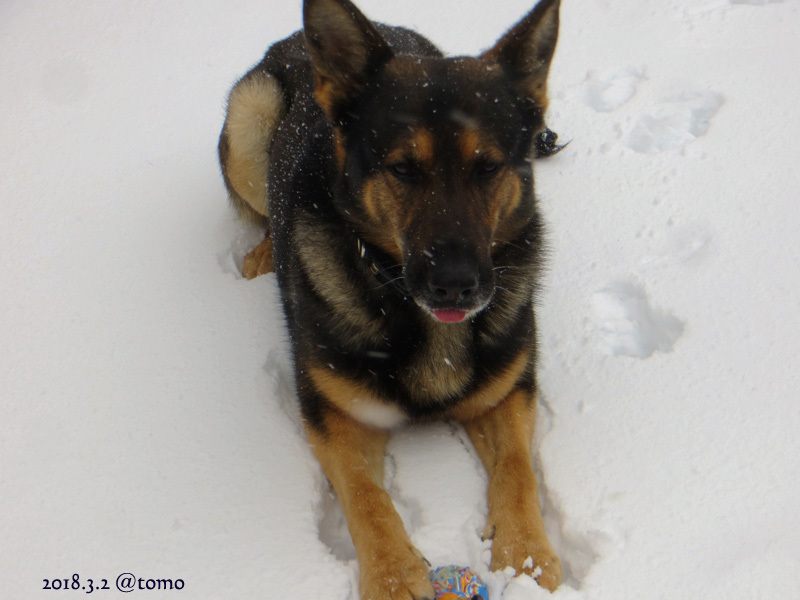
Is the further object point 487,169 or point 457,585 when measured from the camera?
point 487,169

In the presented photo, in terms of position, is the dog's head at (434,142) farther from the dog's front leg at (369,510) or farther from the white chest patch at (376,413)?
the dog's front leg at (369,510)

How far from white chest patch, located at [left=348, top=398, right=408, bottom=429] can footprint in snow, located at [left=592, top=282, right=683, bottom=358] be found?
1.11 meters

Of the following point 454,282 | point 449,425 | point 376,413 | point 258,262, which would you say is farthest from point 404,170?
point 258,262

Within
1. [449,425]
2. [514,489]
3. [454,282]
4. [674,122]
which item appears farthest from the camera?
[674,122]

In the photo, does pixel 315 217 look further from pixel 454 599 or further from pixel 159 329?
pixel 454 599

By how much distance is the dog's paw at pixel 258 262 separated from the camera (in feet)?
12.6

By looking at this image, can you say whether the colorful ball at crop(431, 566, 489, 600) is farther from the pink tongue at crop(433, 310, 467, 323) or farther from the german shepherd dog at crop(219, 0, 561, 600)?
the pink tongue at crop(433, 310, 467, 323)

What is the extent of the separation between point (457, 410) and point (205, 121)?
133 inches

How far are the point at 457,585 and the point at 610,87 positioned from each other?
3.73m

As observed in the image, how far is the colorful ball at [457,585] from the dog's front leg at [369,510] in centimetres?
5

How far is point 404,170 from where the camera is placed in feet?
7.70

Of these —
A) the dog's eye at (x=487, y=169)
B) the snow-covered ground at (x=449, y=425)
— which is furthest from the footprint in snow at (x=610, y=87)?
the dog's eye at (x=487, y=169)

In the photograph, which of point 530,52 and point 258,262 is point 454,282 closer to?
point 530,52

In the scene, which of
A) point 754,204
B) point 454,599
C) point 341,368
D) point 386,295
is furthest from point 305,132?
point 754,204
